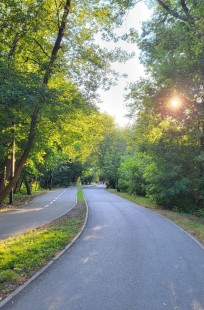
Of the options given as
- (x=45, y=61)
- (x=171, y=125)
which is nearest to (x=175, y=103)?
(x=171, y=125)

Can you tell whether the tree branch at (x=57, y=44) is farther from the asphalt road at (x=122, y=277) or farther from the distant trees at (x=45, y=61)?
the asphalt road at (x=122, y=277)

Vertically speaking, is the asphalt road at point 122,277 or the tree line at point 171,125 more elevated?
the tree line at point 171,125

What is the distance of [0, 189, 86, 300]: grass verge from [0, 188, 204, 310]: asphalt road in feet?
1.23

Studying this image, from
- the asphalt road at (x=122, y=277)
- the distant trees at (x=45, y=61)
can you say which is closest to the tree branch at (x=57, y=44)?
the distant trees at (x=45, y=61)

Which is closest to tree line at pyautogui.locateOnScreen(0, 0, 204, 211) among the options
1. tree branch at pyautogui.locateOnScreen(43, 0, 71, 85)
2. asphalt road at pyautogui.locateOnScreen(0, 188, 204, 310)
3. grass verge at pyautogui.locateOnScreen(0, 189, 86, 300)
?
tree branch at pyautogui.locateOnScreen(43, 0, 71, 85)

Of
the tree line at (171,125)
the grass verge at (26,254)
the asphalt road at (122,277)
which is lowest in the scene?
the asphalt road at (122,277)

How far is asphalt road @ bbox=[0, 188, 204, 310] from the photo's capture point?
5.52 metres

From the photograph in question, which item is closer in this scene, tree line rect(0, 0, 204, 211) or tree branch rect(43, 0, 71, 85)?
tree line rect(0, 0, 204, 211)

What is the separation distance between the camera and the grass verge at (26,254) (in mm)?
6711

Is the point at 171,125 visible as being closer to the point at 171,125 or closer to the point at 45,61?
the point at 171,125

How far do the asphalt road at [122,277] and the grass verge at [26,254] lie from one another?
1.23ft

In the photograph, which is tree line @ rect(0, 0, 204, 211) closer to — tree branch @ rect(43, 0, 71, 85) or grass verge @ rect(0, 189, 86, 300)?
tree branch @ rect(43, 0, 71, 85)

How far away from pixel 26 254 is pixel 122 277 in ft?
10.5

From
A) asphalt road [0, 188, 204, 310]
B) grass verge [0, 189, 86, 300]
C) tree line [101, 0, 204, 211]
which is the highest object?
tree line [101, 0, 204, 211]
